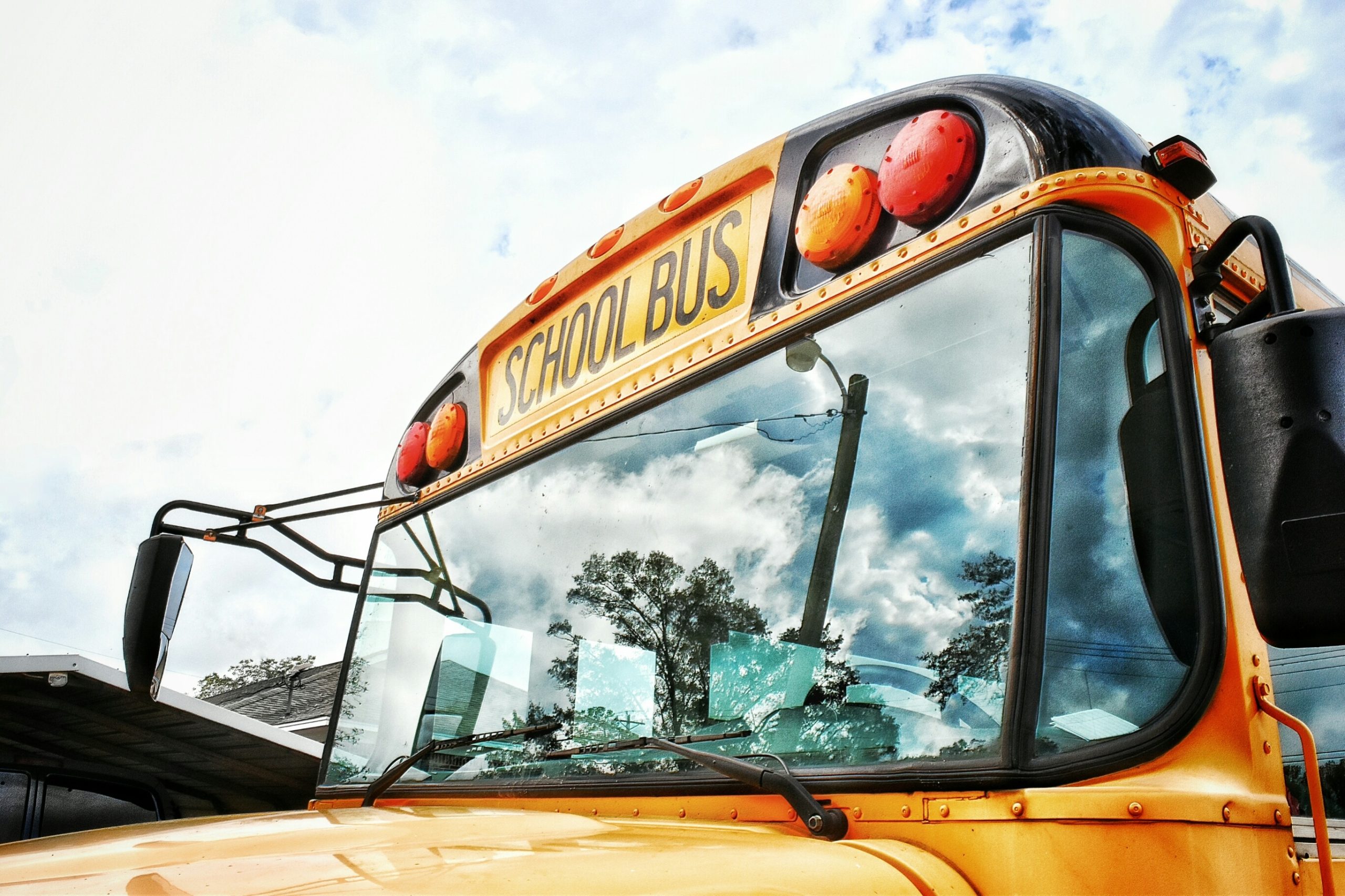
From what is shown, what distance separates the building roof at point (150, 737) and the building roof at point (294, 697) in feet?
1.10

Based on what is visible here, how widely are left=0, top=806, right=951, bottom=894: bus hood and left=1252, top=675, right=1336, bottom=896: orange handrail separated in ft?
1.38

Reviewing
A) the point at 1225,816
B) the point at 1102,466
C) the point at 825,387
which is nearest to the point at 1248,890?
the point at 1225,816

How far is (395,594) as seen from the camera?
2350 mm

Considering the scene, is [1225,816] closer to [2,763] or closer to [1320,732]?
[1320,732]

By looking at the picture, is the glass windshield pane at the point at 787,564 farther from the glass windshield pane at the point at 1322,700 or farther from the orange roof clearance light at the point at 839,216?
the glass windshield pane at the point at 1322,700

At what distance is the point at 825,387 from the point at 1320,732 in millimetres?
923

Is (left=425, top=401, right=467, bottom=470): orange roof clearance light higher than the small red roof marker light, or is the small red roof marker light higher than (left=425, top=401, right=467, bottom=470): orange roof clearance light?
the small red roof marker light

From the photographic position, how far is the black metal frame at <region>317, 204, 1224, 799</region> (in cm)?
111

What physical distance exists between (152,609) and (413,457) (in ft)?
2.14

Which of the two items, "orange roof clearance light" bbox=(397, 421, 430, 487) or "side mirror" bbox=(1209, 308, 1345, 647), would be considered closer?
"side mirror" bbox=(1209, 308, 1345, 647)

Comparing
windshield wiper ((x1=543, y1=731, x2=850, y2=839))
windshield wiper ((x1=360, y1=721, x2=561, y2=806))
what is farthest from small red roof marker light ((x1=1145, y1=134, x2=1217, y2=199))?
windshield wiper ((x1=360, y1=721, x2=561, y2=806))

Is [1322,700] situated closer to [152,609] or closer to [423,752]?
[423,752]

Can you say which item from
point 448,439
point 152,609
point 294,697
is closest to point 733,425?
point 448,439

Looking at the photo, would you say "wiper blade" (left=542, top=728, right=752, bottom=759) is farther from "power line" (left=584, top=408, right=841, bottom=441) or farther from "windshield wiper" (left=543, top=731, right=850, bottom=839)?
"power line" (left=584, top=408, right=841, bottom=441)
